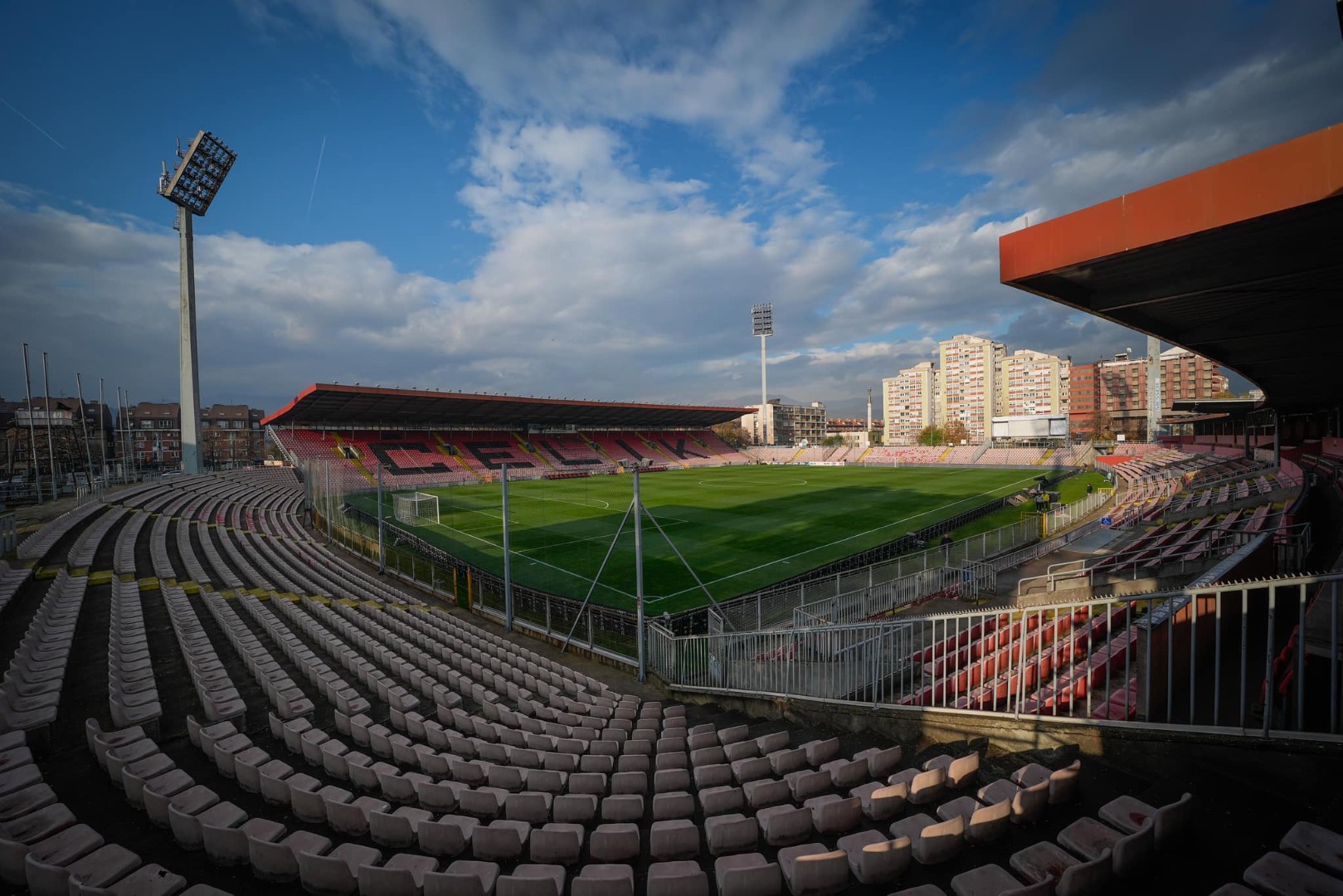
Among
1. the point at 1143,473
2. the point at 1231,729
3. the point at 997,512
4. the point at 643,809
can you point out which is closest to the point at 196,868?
the point at 643,809

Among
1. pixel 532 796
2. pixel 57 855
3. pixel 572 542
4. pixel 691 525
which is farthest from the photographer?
pixel 691 525

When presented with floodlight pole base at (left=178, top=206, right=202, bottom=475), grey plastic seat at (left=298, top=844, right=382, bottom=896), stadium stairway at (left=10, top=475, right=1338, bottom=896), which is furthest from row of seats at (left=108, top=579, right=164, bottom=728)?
floodlight pole base at (left=178, top=206, right=202, bottom=475)

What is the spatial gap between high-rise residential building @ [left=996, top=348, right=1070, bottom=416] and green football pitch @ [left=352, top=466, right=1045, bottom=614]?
324 feet

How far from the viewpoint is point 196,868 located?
3.91 m

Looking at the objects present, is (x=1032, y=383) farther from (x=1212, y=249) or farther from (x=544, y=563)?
(x=1212, y=249)

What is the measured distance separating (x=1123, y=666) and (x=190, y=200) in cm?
5192

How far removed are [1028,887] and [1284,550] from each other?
11398 mm

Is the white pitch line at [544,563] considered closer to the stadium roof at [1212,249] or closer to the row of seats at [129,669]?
the row of seats at [129,669]

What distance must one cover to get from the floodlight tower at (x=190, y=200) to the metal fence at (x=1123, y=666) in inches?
1737

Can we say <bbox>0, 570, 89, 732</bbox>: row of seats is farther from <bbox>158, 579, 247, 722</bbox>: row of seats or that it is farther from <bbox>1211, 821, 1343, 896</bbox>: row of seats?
<bbox>1211, 821, 1343, 896</bbox>: row of seats

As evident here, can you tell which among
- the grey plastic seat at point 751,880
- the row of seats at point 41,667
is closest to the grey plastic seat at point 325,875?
the grey plastic seat at point 751,880

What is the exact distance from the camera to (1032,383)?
130375 millimetres

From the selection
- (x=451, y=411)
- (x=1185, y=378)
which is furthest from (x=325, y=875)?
(x=1185, y=378)

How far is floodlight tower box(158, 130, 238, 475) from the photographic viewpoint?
117 ft
